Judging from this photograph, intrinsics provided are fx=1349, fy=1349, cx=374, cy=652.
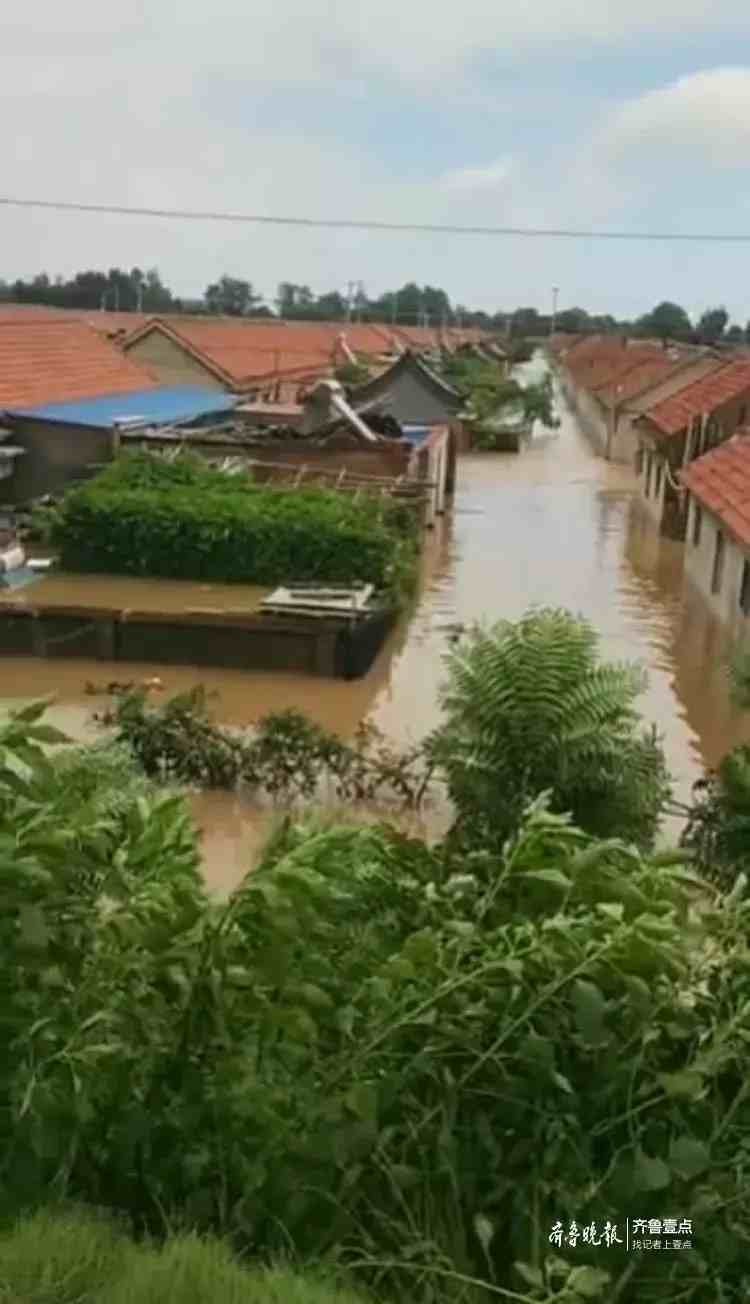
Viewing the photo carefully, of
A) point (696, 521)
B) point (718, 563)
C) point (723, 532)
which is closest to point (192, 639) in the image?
point (723, 532)

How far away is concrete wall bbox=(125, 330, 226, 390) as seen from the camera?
3894cm

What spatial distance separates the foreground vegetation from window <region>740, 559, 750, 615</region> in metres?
14.3

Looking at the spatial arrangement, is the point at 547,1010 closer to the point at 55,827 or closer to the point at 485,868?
the point at 485,868

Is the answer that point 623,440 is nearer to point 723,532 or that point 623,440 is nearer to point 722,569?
point 722,569

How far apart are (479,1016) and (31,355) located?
26.5 metres

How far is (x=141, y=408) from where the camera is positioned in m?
28.0

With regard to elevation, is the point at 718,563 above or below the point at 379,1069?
below

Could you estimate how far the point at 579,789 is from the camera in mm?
7832

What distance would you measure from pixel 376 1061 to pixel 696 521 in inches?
780

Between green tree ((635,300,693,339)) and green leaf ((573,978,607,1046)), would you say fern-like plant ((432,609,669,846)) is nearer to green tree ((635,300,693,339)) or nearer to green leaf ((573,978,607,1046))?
green leaf ((573,978,607,1046))

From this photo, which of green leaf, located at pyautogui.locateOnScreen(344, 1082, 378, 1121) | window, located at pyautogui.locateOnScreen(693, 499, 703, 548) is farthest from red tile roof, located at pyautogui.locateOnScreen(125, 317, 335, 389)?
green leaf, located at pyautogui.locateOnScreen(344, 1082, 378, 1121)

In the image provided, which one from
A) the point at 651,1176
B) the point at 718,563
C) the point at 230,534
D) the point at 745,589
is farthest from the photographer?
the point at 718,563

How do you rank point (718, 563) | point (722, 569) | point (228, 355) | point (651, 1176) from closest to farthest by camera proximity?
point (651, 1176) → point (722, 569) → point (718, 563) → point (228, 355)

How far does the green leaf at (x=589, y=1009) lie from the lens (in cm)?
333
